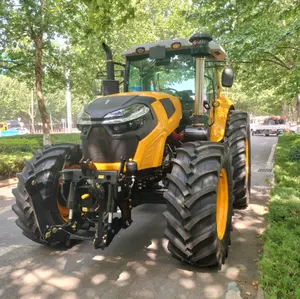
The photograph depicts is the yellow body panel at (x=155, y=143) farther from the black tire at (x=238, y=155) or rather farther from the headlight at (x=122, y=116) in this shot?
the black tire at (x=238, y=155)

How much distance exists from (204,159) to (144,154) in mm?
684

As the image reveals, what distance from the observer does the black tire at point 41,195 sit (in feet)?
13.0

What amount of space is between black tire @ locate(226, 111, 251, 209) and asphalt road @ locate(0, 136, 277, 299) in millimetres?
623

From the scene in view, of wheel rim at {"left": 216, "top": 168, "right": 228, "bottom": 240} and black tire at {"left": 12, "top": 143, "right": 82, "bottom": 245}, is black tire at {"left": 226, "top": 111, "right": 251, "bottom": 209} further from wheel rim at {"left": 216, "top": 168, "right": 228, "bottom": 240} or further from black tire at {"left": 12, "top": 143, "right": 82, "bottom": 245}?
black tire at {"left": 12, "top": 143, "right": 82, "bottom": 245}

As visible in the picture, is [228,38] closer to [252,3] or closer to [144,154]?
[252,3]

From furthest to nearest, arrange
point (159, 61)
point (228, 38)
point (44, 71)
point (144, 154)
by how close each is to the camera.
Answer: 1. point (44, 71)
2. point (228, 38)
3. point (159, 61)
4. point (144, 154)

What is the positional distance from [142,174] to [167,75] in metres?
1.82

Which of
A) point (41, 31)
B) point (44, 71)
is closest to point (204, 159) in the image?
point (41, 31)

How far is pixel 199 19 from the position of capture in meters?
8.78

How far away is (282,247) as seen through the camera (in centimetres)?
388

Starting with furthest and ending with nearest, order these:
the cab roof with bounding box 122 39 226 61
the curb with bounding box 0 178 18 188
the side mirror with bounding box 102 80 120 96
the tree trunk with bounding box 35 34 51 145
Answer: the tree trunk with bounding box 35 34 51 145 < the curb with bounding box 0 178 18 188 < the side mirror with bounding box 102 80 120 96 < the cab roof with bounding box 122 39 226 61

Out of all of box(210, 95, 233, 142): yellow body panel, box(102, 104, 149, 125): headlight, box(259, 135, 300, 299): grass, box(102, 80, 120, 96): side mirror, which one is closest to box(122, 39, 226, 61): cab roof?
box(102, 80, 120, 96): side mirror

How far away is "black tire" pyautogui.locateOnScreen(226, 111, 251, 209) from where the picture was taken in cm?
537

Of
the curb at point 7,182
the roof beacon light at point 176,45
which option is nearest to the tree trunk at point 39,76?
the curb at point 7,182
